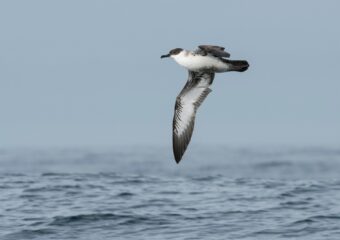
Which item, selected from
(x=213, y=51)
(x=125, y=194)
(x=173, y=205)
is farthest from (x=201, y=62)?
(x=125, y=194)

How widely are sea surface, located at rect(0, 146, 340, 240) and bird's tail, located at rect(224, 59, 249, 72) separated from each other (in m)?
2.46

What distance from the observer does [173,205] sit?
17.9 m

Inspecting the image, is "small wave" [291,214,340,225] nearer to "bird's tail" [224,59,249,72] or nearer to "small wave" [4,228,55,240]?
"bird's tail" [224,59,249,72]

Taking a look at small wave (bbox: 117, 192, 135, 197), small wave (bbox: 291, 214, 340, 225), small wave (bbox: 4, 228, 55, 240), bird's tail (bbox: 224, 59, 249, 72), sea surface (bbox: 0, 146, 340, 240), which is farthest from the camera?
small wave (bbox: 117, 192, 135, 197)

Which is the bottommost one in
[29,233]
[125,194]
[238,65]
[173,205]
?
[29,233]

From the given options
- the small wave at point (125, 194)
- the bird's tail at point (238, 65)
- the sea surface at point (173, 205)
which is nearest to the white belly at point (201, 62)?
the bird's tail at point (238, 65)

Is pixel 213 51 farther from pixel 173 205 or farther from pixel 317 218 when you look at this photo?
pixel 173 205

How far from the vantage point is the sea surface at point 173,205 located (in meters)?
16.0

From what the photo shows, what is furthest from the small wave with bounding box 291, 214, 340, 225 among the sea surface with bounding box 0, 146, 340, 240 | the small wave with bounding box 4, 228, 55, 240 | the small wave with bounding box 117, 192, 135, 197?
the small wave with bounding box 4, 228, 55, 240

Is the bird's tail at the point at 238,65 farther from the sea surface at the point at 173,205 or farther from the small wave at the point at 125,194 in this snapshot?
the small wave at the point at 125,194

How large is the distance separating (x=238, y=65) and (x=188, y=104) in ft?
5.90

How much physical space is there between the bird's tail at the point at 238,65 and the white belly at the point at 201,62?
11cm

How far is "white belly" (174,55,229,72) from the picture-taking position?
621 inches

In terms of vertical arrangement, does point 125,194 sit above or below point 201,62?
below
